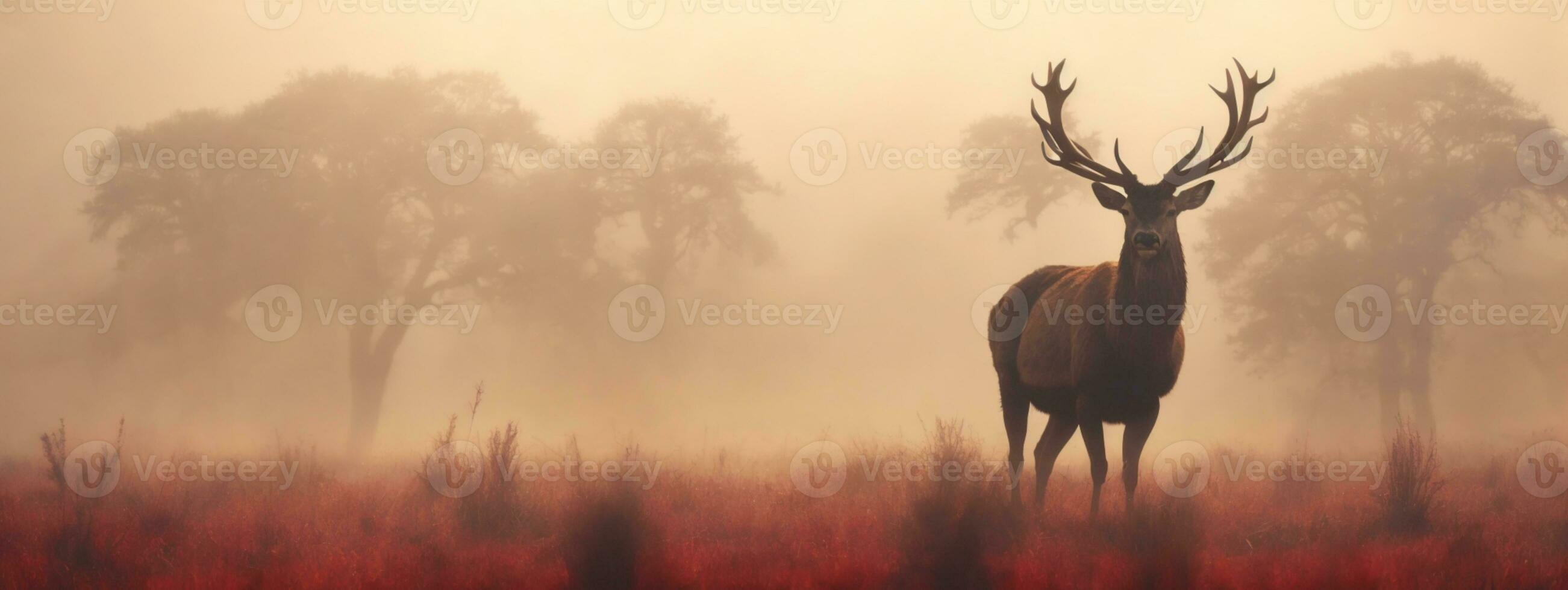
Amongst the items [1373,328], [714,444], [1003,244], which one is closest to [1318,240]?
[1373,328]

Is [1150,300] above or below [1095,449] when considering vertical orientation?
above

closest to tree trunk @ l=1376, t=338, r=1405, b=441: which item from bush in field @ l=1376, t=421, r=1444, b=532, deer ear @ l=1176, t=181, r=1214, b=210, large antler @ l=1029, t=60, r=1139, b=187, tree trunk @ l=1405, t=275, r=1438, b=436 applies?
tree trunk @ l=1405, t=275, r=1438, b=436

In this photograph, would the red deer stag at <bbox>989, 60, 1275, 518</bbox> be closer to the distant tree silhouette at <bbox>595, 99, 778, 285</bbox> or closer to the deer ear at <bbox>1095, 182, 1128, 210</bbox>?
the deer ear at <bbox>1095, 182, 1128, 210</bbox>

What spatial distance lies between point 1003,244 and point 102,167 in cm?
1688

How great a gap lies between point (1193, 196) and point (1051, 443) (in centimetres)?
253

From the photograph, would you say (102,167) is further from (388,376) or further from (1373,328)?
(1373,328)

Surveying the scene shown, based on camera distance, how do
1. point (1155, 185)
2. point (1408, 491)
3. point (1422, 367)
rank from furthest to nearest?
point (1422, 367) → point (1408, 491) → point (1155, 185)

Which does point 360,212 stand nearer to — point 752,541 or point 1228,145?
point 752,541

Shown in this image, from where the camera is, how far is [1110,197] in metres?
8.01

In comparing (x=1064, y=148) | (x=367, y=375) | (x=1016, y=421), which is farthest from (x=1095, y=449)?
(x=367, y=375)

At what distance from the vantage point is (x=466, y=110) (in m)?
19.5

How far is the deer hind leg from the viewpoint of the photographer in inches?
365

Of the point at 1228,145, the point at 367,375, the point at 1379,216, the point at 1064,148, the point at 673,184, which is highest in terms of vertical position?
the point at 673,184

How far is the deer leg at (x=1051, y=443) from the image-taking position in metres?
8.78
